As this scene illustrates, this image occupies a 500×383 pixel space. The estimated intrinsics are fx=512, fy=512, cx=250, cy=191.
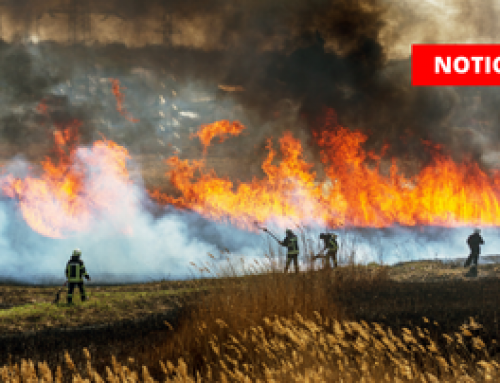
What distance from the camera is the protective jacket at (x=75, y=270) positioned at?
1627cm

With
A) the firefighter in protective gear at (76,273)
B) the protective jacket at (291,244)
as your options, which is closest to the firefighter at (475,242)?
the protective jacket at (291,244)

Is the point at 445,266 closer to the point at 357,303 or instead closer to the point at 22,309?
the point at 357,303

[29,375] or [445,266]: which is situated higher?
[445,266]

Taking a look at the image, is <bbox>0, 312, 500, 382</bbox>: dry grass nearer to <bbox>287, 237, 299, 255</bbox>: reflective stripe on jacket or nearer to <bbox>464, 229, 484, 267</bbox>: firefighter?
<bbox>287, 237, 299, 255</bbox>: reflective stripe on jacket

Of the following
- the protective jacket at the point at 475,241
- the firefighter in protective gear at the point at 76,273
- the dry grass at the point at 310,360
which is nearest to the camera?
the dry grass at the point at 310,360

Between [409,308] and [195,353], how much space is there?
627 centimetres

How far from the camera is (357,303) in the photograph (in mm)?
13234

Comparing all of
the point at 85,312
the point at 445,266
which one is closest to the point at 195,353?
the point at 85,312

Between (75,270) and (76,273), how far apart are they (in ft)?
0.36

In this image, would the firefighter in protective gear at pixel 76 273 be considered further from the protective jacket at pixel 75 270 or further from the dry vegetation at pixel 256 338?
the dry vegetation at pixel 256 338

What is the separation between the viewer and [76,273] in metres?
16.4

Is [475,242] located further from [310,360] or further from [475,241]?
[310,360]

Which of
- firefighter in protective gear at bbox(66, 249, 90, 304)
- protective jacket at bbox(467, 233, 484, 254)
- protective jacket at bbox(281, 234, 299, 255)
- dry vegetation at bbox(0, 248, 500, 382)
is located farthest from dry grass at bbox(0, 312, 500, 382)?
protective jacket at bbox(467, 233, 484, 254)

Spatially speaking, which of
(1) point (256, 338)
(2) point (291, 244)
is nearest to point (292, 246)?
(2) point (291, 244)
